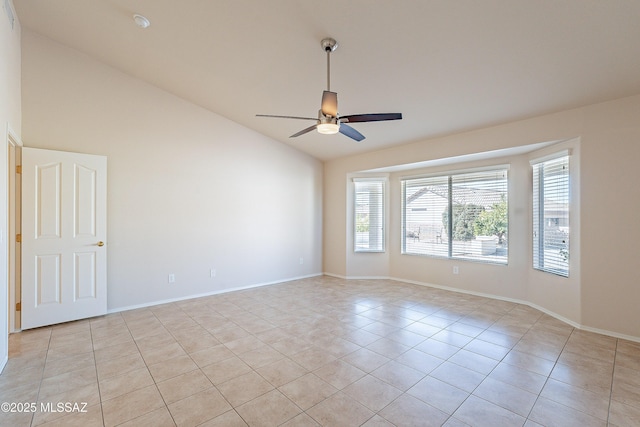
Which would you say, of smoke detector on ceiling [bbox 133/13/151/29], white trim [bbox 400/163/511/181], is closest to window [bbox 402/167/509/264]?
white trim [bbox 400/163/511/181]

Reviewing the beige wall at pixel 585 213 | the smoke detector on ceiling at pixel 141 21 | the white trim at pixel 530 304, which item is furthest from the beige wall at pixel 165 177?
the beige wall at pixel 585 213

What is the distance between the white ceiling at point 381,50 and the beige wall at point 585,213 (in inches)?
11.1

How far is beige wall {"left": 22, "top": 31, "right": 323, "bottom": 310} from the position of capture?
377cm

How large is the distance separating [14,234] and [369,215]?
216 inches

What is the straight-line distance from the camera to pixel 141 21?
3109mm

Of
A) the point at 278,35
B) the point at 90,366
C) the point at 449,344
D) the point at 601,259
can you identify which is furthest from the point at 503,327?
the point at 90,366

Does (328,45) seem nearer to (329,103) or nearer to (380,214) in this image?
(329,103)

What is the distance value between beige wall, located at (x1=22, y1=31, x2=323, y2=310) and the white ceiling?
1.39 ft

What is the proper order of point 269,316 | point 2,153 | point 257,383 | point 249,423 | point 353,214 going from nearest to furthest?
point 249,423
point 257,383
point 2,153
point 269,316
point 353,214

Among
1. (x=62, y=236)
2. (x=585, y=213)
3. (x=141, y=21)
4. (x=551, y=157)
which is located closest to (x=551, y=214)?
(x=585, y=213)

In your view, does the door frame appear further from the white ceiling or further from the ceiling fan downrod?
the ceiling fan downrod

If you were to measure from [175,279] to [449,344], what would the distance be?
4.02 m

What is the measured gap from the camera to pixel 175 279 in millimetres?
4621

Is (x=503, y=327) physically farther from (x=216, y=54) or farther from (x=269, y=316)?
(x=216, y=54)
